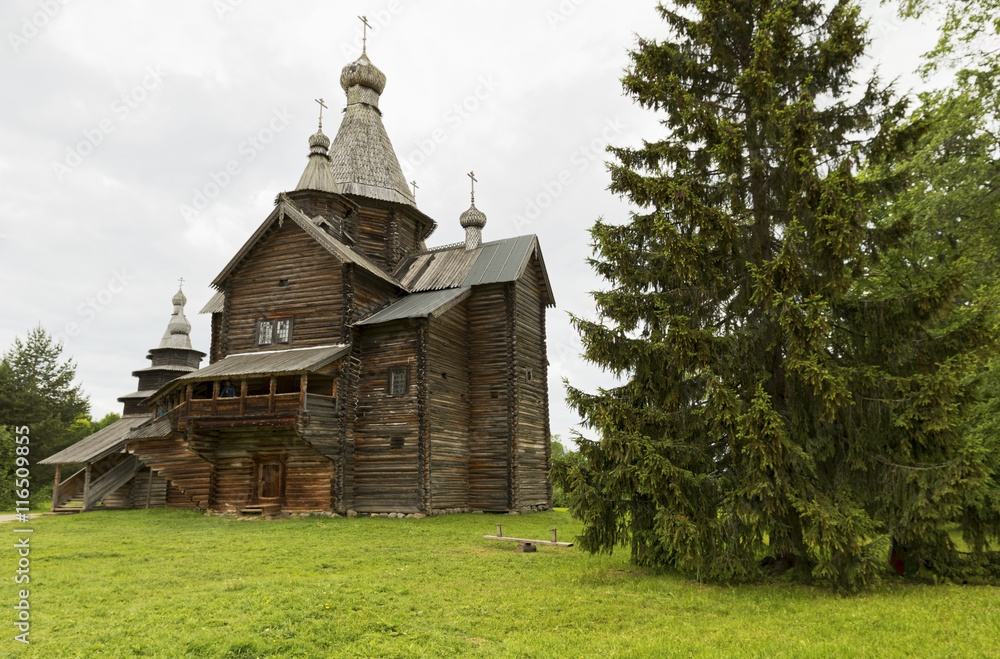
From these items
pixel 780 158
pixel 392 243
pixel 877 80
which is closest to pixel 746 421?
pixel 780 158

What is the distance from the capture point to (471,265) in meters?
28.8

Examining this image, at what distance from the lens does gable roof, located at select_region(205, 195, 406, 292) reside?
24688 mm

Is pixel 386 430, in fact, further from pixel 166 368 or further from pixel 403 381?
pixel 166 368

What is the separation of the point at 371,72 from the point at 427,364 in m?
19.4

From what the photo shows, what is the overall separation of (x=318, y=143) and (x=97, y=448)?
18.5 m

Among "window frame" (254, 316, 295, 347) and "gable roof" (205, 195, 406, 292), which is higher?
"gable roof" (205, 195, 406, 292)

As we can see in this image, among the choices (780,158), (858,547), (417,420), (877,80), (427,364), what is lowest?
(858,547)

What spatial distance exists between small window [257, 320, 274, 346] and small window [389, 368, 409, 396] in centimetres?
579

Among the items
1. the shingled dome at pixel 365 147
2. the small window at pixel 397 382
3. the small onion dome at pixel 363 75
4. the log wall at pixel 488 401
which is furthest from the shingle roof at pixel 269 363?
the small onion dome at pixel 363 75

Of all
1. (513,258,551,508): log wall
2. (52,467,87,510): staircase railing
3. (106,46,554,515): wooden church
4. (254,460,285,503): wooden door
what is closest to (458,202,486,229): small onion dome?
(106,46,554,515): wooden church

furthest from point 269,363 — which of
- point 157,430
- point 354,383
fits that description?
point 157,430

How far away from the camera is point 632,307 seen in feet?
37.6

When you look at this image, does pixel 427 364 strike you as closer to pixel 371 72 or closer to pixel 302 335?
pixel 302 335

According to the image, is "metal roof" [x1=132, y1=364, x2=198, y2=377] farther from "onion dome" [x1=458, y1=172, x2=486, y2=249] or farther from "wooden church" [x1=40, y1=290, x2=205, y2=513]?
"onion dome" [x1=458, y1=172, x2=486, y2=249]
